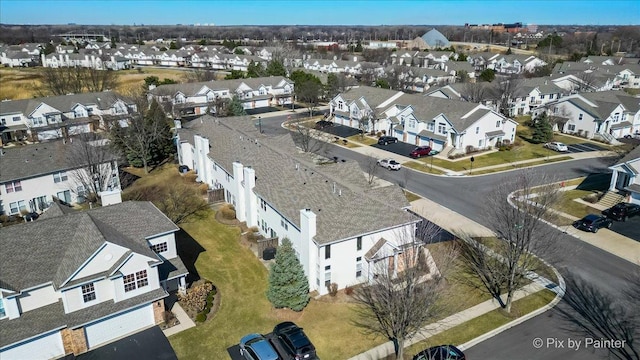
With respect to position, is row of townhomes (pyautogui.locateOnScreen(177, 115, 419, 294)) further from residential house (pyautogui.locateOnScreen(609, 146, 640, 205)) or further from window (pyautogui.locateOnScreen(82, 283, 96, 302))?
residential house (pyautogui.locateOnScreen(609, 146, 640, 205))

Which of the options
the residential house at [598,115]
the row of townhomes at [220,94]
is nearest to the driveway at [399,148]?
the residential house at [598,115]

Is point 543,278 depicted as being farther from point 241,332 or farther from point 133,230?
point 133,230

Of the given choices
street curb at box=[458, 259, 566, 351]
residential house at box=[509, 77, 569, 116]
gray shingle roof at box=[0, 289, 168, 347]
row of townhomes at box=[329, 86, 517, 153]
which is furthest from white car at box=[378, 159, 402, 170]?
residential house at box=[509, 77, 569, 116]

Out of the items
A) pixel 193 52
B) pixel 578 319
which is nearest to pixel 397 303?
pixel 578 319

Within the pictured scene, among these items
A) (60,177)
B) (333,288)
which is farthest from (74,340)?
(60,177)

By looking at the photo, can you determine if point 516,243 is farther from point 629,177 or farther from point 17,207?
point 17,207
